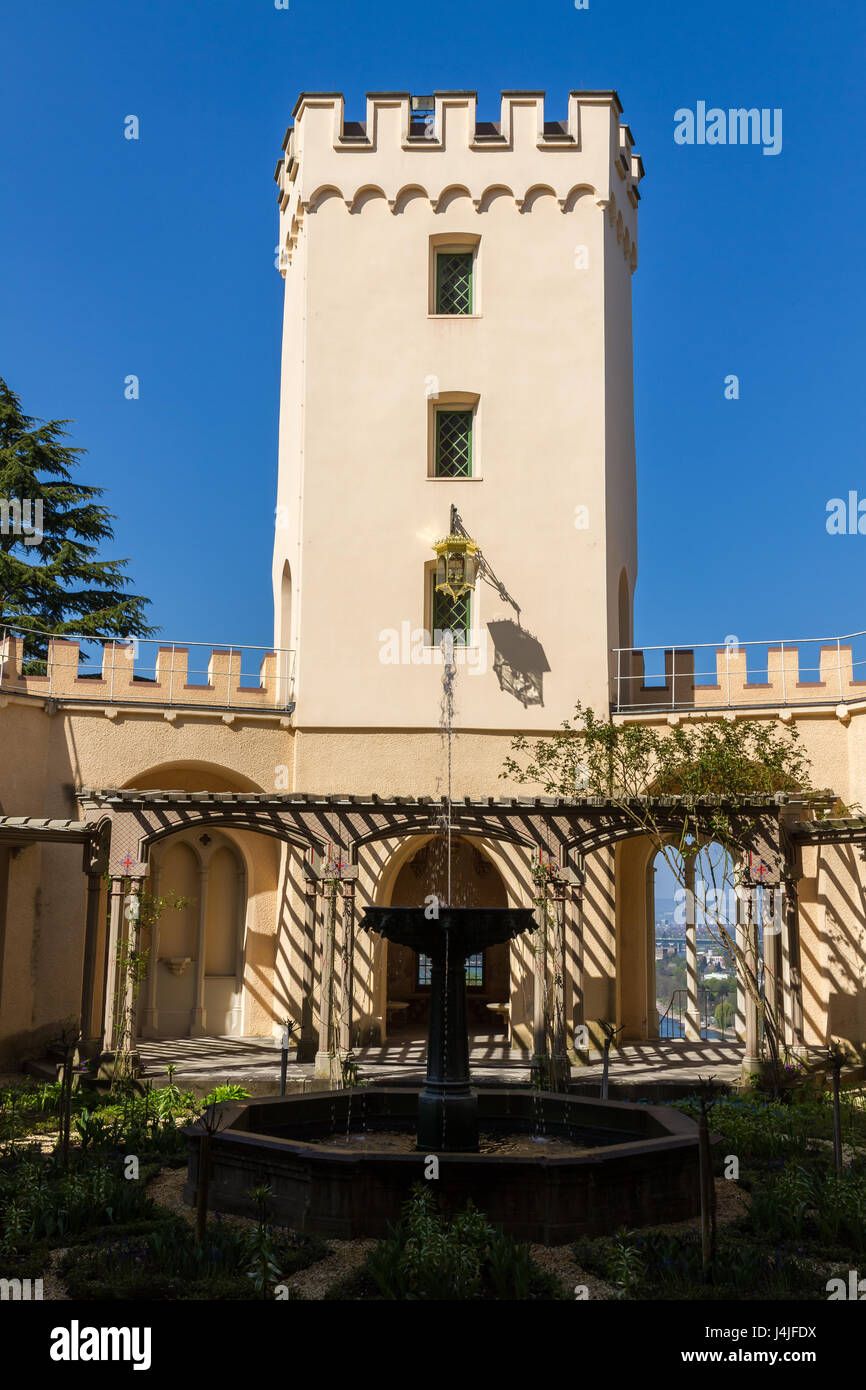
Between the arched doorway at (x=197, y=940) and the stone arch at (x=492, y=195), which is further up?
the stone arch at (x=492, y=195)

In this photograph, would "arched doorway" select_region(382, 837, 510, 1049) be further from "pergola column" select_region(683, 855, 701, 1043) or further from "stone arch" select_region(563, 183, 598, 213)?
"stone arch" select_region(563, 183, 598, 213)

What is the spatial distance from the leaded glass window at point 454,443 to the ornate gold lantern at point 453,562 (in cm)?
139

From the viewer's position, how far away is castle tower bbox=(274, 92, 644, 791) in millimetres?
20406

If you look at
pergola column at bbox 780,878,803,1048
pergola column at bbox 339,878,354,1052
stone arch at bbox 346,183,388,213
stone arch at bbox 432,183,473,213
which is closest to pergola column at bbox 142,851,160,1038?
pergola column at bbox 339,878,354,1052

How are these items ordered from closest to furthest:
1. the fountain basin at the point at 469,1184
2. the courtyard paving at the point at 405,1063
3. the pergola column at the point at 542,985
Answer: the fountain basin at the point at 469,1184, the courtyard paving at the point at 405,1063, the pergola column at the point at 542,985

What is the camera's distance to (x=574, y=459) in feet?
68.5

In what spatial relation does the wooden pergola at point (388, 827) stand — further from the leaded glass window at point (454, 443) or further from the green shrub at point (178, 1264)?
the green shrub at point (178, 1264)

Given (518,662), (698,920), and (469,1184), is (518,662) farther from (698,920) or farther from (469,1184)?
(469,1184)

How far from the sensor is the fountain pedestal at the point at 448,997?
10273mm

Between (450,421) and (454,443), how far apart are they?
396mm

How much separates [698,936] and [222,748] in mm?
8285

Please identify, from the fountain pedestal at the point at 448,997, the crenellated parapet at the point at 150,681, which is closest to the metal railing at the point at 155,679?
the crenellated parapet at the point at 150,681

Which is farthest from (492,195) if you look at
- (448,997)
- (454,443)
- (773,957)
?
(448,997)

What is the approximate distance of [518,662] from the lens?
20.4 m
